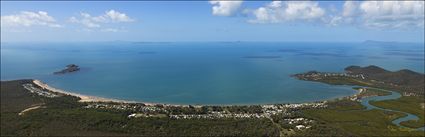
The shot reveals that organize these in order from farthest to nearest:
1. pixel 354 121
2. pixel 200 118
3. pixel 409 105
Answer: pixel 409 105 < pixel 354 121 < pixel 200 118

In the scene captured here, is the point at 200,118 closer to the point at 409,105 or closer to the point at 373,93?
the point at 409,105

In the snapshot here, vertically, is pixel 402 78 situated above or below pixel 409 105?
above

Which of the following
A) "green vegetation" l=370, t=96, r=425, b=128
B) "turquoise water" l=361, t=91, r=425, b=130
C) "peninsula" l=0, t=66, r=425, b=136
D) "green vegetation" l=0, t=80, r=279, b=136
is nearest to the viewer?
"green vegetation" l=0, t=80, r=279, b=136

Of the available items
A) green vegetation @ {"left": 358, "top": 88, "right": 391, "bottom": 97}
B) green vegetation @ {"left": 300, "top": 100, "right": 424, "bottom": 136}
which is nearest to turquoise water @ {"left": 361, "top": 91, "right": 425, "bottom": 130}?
green vegetation @ {"left": 300, "top": 100, "right": 424, "bottom": 136}

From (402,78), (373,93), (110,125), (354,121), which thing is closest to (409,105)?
(373,93)

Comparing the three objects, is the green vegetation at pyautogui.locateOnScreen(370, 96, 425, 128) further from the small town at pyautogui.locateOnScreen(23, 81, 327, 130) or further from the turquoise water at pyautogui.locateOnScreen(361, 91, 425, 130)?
the small town at pyautogui.locateOnScreen(23, 81, 327, 130)

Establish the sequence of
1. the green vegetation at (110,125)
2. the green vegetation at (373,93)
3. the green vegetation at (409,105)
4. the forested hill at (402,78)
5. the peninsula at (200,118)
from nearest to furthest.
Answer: the green vegetation at (110,125) < the peninsula at (200,118) < the green vegetation at (409,105) < the green vegetation at (373,93) < the forested hill at (402,78)

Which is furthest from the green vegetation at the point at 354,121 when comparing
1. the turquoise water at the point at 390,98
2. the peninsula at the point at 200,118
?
the turquoise water at the point at 390,98

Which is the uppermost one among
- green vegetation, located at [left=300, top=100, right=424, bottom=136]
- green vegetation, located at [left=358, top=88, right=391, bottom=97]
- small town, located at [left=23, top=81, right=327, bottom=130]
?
green vegetation, located at [left=358, top=88, right=391, bottom=97]

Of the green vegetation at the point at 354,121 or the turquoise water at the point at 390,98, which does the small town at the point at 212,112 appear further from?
the turquoise water at the point at 390,98

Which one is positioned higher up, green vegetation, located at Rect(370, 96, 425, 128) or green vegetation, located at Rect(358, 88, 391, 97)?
green vegetation, located at Rect(358, 88, 391, 97)
